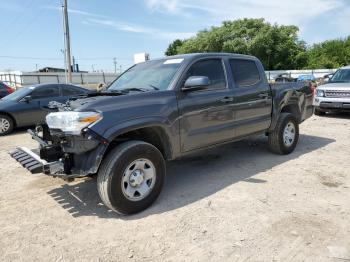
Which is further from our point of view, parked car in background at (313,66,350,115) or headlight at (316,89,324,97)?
headlight at (316,89,324,97)

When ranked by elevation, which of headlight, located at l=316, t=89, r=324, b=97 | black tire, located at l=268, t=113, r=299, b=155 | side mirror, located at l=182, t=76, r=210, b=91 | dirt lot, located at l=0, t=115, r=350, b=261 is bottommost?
dirt lot, located at l=0, t=115, r=350, b=261

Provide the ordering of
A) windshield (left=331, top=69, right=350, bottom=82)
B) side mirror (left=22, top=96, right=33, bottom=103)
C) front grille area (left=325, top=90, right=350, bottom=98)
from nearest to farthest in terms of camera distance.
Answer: side mirror (left=22, top=96, right=33, bottom=103), front grille area (left=325, top=90, right=350, bottom=98), windshield (left=331, top=69, right=350, bottom=82)

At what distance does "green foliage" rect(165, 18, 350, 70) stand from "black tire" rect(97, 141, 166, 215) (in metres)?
46.1

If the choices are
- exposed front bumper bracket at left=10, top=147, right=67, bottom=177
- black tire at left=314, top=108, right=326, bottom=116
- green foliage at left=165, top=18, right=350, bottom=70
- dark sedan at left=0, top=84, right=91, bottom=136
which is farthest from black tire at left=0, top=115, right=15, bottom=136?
green foliage at left=165, top=18, right=350, bottom=70

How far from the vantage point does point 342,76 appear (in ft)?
38.3

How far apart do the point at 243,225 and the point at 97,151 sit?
177cm

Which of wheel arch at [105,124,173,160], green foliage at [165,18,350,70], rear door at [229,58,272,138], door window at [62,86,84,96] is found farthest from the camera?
green foliage at [165,18,350,70]

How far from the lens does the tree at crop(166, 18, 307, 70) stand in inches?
1946

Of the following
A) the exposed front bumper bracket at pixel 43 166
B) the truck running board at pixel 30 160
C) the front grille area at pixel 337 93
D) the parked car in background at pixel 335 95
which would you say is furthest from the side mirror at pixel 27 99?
the front grille area at pixel 337 93

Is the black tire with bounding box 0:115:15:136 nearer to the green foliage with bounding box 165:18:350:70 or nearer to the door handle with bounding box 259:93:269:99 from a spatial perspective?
the door handle with bounding box 259:93:269:99

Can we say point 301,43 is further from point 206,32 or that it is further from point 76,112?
point 76,112

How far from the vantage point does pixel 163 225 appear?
360cm

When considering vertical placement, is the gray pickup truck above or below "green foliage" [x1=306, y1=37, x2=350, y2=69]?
below

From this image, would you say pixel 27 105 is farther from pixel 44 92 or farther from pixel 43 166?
pixel 43 166
